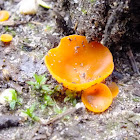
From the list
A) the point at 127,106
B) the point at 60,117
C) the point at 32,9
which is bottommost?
the point at 127,106

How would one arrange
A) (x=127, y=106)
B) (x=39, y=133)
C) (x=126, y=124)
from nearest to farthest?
(x=39, y=133) < (x=126, y=124) < (x=127, y=106)

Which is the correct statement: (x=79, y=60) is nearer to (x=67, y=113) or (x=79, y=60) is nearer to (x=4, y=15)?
(x=67, y=113)

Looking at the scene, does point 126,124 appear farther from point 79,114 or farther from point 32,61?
point 32,61

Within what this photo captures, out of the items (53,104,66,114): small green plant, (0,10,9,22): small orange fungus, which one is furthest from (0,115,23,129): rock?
(0,10,9,22): small orange fungus

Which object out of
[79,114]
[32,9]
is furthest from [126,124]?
[32,9]

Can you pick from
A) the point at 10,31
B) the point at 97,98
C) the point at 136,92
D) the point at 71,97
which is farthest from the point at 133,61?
the point at 10,31

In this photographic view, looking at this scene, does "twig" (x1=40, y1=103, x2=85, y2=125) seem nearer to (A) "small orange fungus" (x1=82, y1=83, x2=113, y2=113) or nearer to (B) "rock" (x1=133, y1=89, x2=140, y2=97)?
(A) "small orange fungus" (x1=82, y1=83, x2=113, y2=113)

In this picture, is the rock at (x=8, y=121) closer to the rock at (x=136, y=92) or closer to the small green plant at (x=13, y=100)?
the small green plant at (x=13, y=100)
